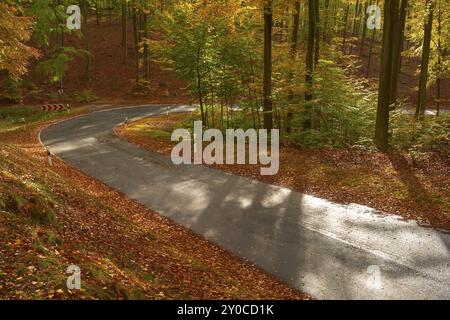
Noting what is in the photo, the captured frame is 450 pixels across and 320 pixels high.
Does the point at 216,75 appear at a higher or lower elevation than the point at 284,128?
higher

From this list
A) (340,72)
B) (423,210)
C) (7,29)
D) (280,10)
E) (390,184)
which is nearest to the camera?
(423,210)

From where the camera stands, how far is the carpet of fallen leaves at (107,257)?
664 cm

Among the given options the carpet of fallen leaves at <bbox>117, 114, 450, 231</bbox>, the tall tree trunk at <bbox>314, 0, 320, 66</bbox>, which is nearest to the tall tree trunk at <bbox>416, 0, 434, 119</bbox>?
the tall tree trunk at <bbox>314, 0, 320, 66</bbox>

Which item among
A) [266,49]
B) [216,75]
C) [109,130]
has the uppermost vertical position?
[266,49]

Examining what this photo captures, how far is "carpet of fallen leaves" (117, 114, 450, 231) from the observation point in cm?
1326

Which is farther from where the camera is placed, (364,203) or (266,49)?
(266,49)

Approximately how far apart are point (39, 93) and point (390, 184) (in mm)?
36394

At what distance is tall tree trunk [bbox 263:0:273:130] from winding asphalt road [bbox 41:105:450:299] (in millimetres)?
5350

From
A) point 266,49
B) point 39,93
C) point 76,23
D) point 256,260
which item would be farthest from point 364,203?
point 76,23

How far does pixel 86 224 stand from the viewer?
1016 cm

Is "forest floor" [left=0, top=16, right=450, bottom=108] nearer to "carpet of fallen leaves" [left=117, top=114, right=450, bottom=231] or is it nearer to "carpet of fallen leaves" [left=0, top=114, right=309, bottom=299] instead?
"carpet of fallen leaves" [left=117, top=114, right=450, bottom=231]

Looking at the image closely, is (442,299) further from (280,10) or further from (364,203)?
(280,10)

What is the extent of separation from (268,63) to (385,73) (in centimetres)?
593

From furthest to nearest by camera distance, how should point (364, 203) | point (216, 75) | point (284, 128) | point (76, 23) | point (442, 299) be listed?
1. point (76, 23)
2. point (216, 75)
3. point (284, 128)
4. point (364, 203)
5. point (442, 299)
